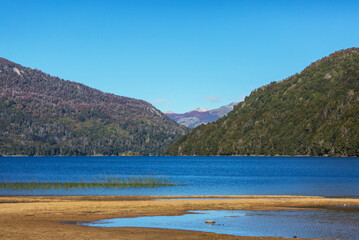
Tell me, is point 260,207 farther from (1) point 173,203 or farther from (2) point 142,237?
(2) point 142,237

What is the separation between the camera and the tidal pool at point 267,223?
36781 millimetres

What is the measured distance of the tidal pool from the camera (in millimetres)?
36781

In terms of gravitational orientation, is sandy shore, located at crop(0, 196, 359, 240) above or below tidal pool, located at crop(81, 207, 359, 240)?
above

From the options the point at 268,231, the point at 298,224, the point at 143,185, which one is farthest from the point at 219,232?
the point at 143,185

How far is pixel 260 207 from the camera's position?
178 ft

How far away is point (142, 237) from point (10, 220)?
13.7 meters

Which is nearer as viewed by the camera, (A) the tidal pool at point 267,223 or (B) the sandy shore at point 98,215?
(B) the sandy shore at point 98,215

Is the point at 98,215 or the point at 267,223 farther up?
the point at 98,215

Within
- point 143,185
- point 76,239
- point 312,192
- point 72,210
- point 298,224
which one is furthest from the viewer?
point 143,185

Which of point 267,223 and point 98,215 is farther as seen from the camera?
point 98,215

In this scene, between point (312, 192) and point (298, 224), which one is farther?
point (312, 192)

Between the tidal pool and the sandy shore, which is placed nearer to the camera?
the sandy shore

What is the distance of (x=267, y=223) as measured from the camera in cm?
4178

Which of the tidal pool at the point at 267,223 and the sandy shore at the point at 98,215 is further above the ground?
the sandy shore at the point at 98,215
